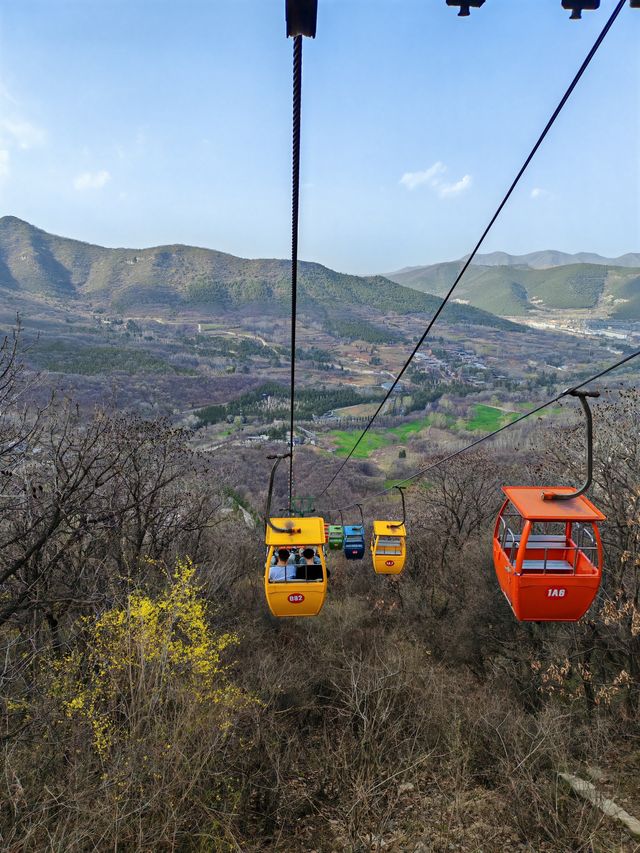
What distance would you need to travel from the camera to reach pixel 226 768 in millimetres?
10586

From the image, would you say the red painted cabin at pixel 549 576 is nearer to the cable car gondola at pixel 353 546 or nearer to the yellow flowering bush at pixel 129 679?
the yellow flowering bush at pixel 129 679

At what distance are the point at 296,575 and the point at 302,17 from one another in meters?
8.63

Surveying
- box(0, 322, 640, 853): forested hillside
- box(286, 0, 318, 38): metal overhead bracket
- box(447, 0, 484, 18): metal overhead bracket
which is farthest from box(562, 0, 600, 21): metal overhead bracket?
box(0, 322, 640, 853): forested hillside

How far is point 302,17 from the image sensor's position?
1629mm

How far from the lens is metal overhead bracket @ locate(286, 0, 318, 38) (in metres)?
1.57

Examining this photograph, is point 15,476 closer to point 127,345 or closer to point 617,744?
point 617,744

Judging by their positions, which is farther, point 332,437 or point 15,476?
point 332,437

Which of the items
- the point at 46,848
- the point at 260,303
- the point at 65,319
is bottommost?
the point at 46,848

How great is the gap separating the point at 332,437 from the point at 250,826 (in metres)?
66.0

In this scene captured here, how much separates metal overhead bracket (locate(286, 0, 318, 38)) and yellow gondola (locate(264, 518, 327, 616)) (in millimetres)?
7420

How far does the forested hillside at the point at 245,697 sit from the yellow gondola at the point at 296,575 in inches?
150

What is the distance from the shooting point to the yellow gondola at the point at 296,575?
28.0 feet

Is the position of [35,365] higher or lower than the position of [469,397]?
higher

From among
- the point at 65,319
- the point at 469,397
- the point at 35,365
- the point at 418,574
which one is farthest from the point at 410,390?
the point at 65,319
